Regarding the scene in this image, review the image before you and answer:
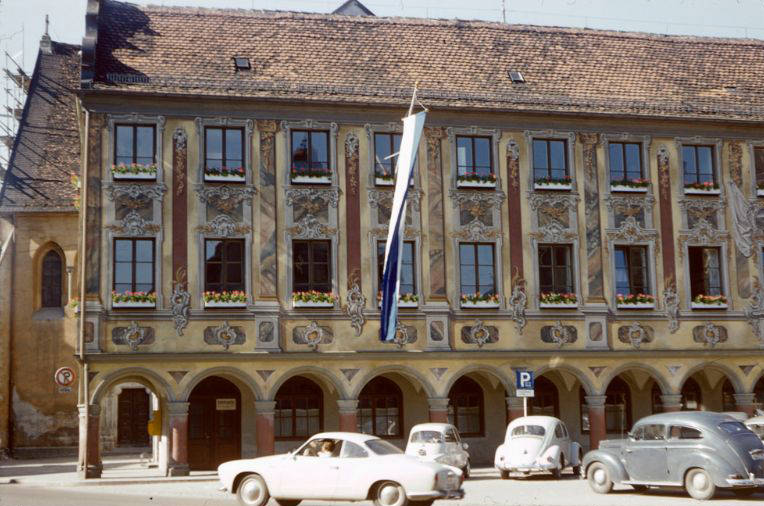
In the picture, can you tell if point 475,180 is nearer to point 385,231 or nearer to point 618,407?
point 385,231

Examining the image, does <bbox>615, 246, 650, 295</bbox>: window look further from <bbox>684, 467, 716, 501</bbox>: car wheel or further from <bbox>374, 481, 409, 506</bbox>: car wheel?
<bbox>374, 481, 409, 506</bbox>: car wheel

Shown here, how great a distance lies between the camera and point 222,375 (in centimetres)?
3203

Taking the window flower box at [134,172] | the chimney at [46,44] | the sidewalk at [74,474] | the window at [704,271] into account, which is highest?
the chimney at [46,44]

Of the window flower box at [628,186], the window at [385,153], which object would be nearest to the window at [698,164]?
the window flower box at [628,186]

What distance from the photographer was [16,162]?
4759 centimetres

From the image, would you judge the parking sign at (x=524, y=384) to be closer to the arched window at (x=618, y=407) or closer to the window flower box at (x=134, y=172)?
the arched window at (x=618, y=407)

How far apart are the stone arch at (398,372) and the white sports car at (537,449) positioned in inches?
147

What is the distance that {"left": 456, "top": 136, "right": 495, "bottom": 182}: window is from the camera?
1345 inches

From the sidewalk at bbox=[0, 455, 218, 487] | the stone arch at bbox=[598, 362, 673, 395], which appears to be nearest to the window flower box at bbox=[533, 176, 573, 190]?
the stone arch at bbox=[598, 362, 673, 395]

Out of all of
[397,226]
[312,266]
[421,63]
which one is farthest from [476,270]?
[397,226]

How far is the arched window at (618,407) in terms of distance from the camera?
36.4 m

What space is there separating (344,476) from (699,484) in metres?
7.68

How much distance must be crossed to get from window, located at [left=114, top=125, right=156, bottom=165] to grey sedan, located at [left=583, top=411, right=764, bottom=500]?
15716 mm

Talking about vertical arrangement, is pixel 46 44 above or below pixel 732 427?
above
